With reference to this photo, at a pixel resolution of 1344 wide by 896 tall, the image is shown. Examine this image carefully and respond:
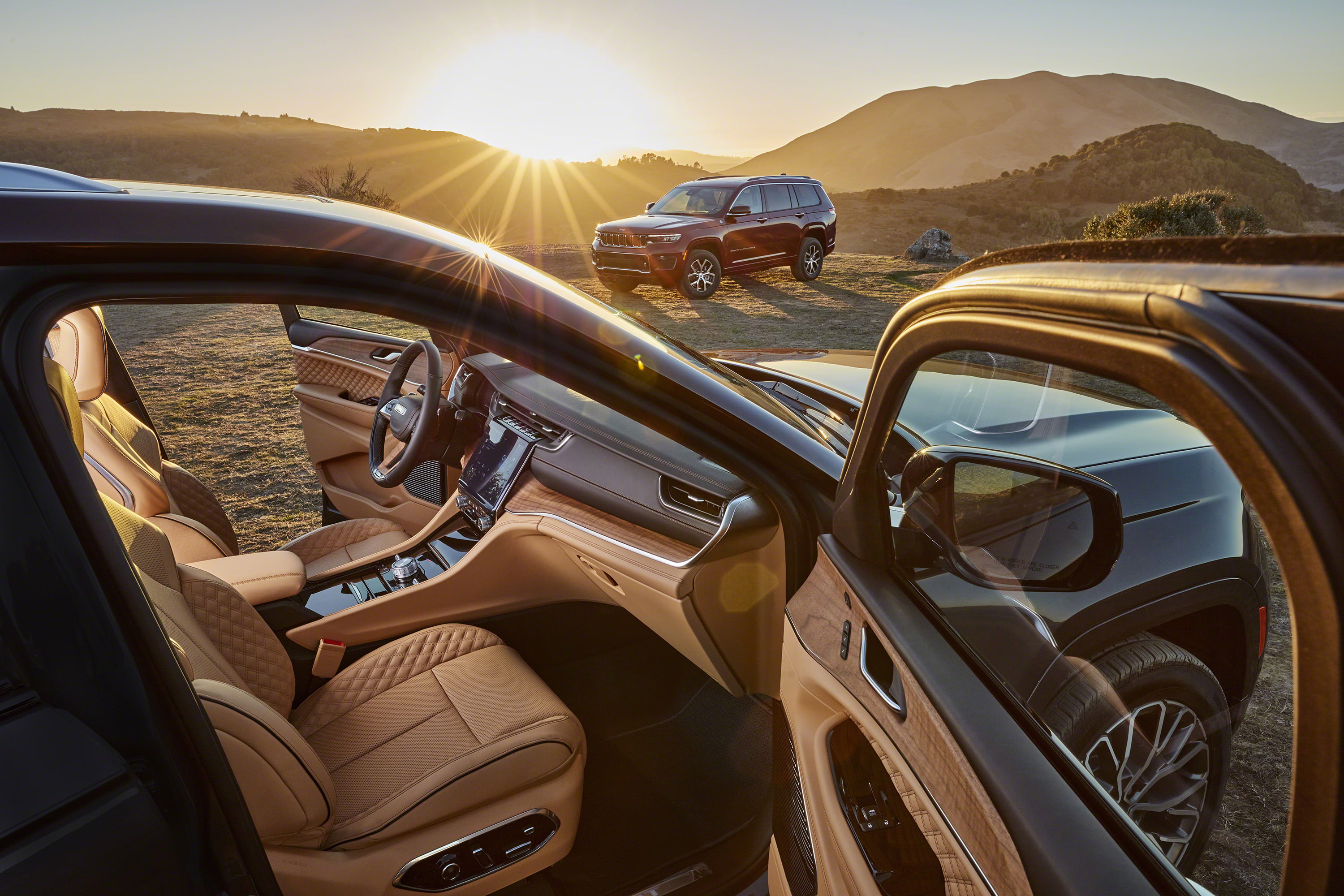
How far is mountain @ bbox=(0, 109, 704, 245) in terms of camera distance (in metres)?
40.2

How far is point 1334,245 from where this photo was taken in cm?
53

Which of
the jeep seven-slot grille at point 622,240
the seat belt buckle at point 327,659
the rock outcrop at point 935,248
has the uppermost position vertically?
the rock outcrop at point 935,248

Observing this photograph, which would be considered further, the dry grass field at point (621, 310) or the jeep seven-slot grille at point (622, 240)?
the jeep seven-slot grille at point (622, 240)

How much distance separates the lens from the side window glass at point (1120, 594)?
2.88 feet

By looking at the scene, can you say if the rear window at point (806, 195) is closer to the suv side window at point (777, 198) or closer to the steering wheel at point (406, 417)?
the suv side window at point (777, 198)

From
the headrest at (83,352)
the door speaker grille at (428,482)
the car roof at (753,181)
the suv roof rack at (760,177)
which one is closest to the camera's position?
the headrest at (83,352)

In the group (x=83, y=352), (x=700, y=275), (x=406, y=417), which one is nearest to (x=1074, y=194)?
(x=700, y=275)

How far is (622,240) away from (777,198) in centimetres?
319

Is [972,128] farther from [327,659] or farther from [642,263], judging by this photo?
[327,659]

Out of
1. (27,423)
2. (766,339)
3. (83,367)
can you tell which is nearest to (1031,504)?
(27,423)

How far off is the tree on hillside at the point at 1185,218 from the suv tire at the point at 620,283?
9.57 metres

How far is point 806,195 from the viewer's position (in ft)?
45.5

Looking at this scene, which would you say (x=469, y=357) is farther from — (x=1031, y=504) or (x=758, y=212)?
(x=758, y=212)

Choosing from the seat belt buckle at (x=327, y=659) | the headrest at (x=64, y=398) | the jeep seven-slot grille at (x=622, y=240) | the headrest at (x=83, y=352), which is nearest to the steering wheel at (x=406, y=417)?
the seat belt buckle at (x=327, y=659)
